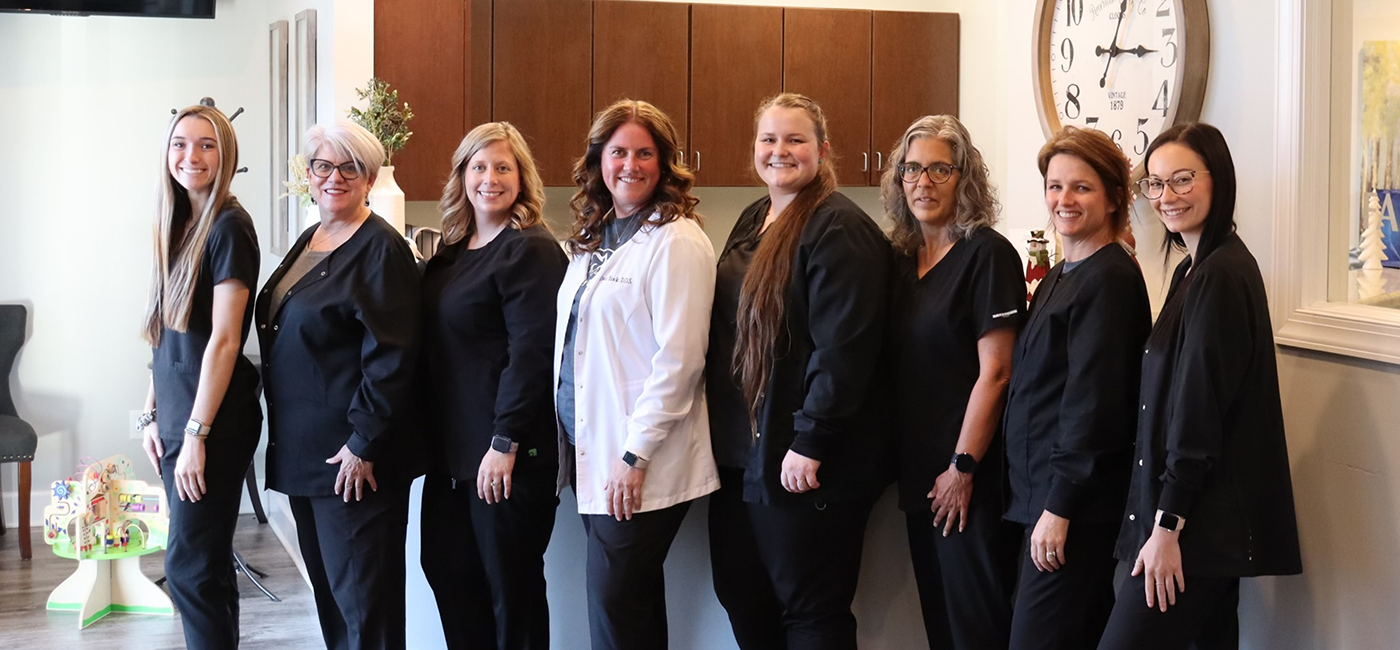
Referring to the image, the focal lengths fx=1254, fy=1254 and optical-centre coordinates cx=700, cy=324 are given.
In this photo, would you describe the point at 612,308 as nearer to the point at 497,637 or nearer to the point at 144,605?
the point at 497,637

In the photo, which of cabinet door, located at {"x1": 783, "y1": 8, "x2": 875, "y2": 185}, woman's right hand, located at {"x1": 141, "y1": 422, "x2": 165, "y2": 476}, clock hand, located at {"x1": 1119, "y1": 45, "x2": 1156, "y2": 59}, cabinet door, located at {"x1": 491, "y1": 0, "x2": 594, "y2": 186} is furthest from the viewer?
cabinet door, located at {"x1": 783, "y1": 8, "x2": 875, "y2": 185}

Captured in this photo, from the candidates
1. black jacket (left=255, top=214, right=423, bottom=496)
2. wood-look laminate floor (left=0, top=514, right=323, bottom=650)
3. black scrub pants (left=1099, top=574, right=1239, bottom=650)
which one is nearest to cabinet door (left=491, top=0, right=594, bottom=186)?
wood-look laminate floor (left=0, top=514, right=323, bottom=650)

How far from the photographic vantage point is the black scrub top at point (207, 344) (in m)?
2.74

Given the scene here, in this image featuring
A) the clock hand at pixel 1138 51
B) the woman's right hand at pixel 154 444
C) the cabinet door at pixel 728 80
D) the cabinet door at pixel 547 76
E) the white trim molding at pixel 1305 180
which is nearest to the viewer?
the white trim molding at pixel 1305 180

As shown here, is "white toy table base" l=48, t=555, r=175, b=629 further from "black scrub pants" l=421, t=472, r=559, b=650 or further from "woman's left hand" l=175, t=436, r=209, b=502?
"black scrub pants" l=421, t=472, r=559, b=650

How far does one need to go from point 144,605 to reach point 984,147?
3661 mm

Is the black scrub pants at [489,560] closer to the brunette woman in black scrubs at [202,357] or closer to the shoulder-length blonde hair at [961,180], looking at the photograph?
the brunette woman in black scrubs at [202,357]

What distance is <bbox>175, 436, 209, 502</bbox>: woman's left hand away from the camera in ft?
8.86

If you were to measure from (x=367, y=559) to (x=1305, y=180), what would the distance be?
6.63ft

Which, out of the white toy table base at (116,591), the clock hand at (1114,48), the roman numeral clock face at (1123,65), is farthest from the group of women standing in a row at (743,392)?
the white toy table base at (116,591)

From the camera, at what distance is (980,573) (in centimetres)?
239

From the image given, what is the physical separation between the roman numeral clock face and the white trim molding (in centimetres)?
46

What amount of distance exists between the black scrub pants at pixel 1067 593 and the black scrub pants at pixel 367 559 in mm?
1319

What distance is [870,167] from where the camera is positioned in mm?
5496
